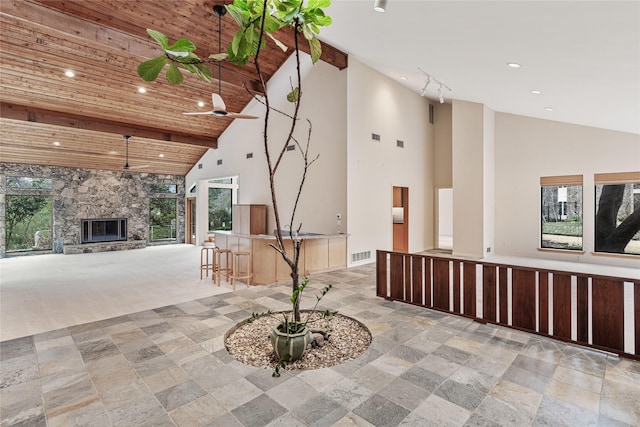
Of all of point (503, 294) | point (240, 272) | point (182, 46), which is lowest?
point (240, 272)

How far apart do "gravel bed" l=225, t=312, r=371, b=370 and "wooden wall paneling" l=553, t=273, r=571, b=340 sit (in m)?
1.95

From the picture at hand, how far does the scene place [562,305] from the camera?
10.6 feet

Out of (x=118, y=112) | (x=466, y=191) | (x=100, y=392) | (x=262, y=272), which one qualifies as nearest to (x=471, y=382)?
(x=100, y=392)

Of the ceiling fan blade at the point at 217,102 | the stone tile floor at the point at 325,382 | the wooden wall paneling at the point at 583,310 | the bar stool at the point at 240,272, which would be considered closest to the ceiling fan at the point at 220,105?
the ceiling fan blade at the point at 217,102

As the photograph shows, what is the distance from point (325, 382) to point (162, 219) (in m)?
12.4

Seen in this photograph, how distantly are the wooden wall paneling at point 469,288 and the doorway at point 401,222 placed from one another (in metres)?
5.16

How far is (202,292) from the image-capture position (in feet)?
18.0

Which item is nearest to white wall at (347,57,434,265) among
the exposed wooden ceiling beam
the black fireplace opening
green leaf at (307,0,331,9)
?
green leaf at (307,0,331,9)

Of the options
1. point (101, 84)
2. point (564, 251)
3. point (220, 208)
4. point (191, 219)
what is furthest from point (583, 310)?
point (191, 219)

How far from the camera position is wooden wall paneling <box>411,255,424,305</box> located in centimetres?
439

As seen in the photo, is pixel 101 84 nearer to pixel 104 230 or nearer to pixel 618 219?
pixel 104 230

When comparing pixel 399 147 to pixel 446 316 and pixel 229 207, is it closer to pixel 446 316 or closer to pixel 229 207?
pixel 446 316

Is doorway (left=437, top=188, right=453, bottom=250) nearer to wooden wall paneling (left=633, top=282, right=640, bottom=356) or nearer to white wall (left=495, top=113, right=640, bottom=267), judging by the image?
white wall (left=495, top=113, right=640, bottom=267)

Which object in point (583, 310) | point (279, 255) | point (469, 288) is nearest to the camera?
point (583, 310)
